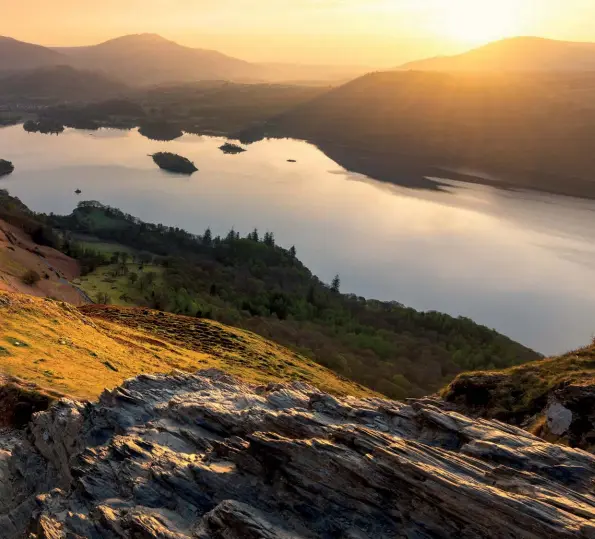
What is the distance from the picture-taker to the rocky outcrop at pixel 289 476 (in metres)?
11.6

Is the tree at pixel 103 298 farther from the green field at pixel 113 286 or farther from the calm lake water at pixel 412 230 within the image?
the calm lake water at pixel 412 230

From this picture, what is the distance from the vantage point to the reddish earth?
46734 mm

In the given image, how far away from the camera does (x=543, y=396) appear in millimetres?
19875

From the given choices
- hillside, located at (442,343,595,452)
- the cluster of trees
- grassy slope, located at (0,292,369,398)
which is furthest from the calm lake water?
hillside, located at (442,343,595,452)

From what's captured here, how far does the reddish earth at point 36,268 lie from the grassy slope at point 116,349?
370 inches

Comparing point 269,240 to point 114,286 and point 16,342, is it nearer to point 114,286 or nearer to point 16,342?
point 114,286

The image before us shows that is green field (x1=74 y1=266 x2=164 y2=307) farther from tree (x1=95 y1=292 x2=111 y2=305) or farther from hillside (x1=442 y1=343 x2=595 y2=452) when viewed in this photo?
hillside (x1=442 y1=343 x2=595 y2=452)

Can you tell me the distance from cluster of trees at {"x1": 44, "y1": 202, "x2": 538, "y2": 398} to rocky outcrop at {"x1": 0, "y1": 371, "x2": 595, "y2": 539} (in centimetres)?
3420

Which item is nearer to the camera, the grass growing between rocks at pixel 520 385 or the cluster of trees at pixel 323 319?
the grass growing between rocks at pixel 520 385

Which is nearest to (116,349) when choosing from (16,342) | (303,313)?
(16,342)

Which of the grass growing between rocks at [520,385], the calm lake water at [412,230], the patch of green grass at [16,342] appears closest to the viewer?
the grass growing between rocks at [520,385]

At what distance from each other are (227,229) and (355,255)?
43868 millimetres

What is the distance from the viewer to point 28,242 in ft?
247

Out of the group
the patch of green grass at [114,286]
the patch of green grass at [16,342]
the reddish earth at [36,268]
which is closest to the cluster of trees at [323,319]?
the patch of green grass at [114,286]
